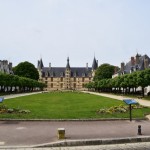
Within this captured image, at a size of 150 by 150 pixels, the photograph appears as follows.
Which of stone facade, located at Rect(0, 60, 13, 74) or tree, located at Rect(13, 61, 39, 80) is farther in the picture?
tree, located at Rect(13, 61, 39, 80)

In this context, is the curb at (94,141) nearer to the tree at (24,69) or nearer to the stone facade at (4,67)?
the stone facade at (4,67)

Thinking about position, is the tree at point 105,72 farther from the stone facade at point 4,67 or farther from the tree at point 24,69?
the stone facade at point 4,67

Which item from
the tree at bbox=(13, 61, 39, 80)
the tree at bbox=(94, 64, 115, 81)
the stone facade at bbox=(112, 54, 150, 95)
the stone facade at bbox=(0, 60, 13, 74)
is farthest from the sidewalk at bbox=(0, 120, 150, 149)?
the tree at bbox=(94, 64, 115, 81)

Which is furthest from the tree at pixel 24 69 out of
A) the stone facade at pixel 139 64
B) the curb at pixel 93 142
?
the curb at pixel 93 142

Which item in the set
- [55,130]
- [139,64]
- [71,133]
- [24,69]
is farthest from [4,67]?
[71,133]

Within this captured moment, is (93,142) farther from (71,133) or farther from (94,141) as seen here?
(71,133)

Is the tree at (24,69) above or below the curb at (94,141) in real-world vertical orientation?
above

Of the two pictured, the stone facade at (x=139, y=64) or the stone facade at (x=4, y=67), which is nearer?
the stone facade at (x=139, y=64)

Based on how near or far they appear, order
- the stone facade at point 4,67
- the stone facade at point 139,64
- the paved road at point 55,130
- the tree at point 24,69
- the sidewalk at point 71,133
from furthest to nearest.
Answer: the tree at point 24,69
the stone facade at point 4,67
the stone facade at point 139,64
the paved road at point 55,130
the sidewalk at point 71,133

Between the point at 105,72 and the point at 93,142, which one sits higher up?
the point at 105,72

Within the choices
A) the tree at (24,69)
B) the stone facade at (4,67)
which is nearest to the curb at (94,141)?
the stone facade at (4,67)

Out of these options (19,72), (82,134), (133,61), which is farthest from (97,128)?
(19,72)

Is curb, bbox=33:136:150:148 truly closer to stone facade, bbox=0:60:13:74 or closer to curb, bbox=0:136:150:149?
curb, bbox=0:136:150:149

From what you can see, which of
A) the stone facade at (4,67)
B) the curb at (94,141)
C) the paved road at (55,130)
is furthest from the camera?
the stone facade at (4,67)
